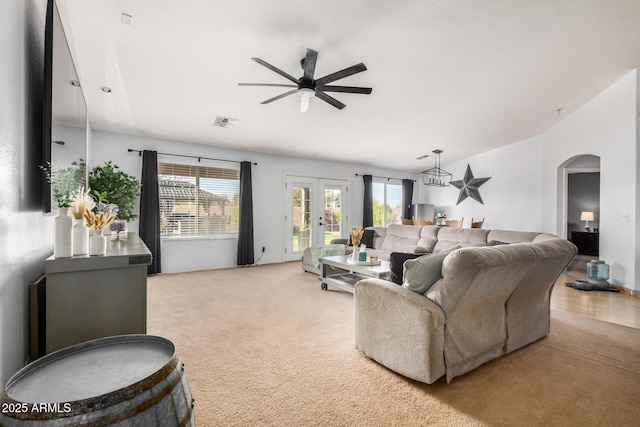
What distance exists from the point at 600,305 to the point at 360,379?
3.62m

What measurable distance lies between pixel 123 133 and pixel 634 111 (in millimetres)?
7676

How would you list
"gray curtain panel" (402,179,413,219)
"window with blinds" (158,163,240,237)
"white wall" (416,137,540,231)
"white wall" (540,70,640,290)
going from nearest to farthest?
"white wall" (540,70,640,290) → "window with blinds" (158,163,240,237) → "white wall" (416,137,540,231) → "gray curtain panel" (402,179,413,219)

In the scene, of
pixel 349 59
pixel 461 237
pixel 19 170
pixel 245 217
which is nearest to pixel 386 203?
pixel 461 237

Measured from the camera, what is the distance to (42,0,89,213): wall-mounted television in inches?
54.0

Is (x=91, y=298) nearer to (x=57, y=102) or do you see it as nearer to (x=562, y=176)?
(x=57, y=102)

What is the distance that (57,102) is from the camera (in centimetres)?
151

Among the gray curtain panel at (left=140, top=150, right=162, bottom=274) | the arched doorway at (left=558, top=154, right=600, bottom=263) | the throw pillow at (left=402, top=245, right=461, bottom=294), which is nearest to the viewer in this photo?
the throw pillow at (left=402, top=245, right=461, bottom=294)

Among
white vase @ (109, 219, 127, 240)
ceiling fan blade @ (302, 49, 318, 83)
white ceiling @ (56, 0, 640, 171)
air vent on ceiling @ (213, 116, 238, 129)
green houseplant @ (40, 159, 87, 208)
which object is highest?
white ceiling @ (56, 0, 640, 171)

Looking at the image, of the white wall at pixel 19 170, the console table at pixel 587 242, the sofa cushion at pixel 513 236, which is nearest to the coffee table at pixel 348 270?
the sofa cushion at pixel 513 236

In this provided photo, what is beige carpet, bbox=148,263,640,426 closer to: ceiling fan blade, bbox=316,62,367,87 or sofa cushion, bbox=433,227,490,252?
sofa cushion, bbox=433,227,490,252

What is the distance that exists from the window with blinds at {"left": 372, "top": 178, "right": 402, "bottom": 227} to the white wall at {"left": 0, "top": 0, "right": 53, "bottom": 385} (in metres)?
7.52

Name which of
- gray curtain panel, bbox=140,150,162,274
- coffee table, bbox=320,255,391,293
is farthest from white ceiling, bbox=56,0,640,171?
coffee table, bbox=320,255,391,293

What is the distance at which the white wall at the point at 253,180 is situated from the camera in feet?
16.6

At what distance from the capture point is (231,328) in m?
2.94
